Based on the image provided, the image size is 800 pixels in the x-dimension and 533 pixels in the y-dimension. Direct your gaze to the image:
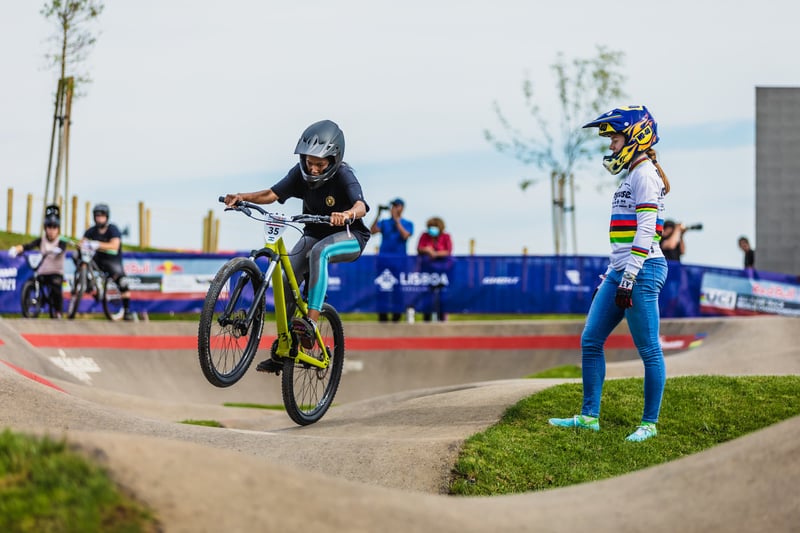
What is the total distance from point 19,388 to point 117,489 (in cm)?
530

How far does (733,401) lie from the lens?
26.7ft

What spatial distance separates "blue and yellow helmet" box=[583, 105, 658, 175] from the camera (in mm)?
6812

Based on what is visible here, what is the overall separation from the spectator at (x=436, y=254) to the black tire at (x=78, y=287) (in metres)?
6.61

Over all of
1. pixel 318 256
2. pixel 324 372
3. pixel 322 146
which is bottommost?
pixel 324 372

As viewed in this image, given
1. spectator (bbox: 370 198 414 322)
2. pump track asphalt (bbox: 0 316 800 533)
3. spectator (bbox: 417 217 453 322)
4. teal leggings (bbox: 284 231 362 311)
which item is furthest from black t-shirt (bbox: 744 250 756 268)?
teal leggings (bbox: 284 231 362 311)

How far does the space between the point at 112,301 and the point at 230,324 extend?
1236 cm

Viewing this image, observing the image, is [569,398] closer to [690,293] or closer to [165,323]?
[165,323]

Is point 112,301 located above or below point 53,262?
below

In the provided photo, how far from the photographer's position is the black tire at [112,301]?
18312 mm

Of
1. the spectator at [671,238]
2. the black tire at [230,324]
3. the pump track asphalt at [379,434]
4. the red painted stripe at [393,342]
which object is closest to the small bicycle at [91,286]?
the pump track asphalt at [379,434]

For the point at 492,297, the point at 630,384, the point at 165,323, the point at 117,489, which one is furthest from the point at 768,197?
the point at 117,489

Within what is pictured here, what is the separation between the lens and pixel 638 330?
686cm

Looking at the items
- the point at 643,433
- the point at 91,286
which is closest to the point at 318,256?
the point at 643,433

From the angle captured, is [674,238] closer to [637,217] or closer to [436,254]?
[436,254]
